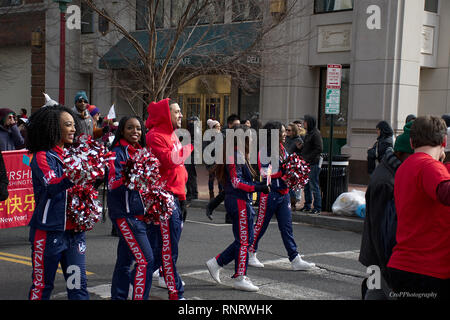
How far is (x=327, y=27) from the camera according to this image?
56.9 ft

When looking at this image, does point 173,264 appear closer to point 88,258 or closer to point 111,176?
point 111,176

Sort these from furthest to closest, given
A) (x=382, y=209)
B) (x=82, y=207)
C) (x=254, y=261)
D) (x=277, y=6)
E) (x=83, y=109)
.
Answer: (x=277, y=6) < (x=83, y=109) < (x=254, y=261) < (x=82, y=207) < (x=382, y=209)

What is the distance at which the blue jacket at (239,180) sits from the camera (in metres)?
6.11

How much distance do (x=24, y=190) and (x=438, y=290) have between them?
736 cm

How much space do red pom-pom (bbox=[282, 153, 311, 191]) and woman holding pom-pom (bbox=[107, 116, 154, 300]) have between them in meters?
2.56

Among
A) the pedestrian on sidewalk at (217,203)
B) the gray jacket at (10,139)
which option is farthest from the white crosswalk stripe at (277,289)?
the gray jacket at (10,139)

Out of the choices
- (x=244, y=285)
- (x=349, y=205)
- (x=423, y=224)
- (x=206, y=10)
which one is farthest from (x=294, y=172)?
(x=206, y=10)

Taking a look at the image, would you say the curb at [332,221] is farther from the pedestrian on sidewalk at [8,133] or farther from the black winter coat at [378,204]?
the black winter coat at [378,204]

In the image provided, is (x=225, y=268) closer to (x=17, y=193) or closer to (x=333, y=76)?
(x=17, y=193)

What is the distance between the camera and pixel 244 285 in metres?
6.20

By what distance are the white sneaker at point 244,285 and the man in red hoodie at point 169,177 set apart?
0.96 metres

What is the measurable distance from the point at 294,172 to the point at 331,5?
453 inches

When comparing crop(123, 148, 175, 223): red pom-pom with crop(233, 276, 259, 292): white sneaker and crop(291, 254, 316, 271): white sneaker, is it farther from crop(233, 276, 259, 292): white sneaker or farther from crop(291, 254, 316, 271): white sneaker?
crop(291, 254, 316, 271): white sneaker
